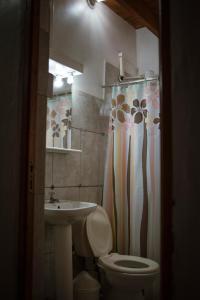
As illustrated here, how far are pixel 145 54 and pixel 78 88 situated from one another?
1.36 m

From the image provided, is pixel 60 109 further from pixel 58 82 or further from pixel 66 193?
pixel 66 193

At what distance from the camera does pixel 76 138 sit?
2617 millimetres

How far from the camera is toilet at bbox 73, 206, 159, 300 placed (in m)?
2.05

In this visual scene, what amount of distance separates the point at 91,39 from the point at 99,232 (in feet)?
6.20

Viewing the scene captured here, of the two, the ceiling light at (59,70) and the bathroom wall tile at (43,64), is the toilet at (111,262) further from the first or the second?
the bathroom wall tile at (43,64)

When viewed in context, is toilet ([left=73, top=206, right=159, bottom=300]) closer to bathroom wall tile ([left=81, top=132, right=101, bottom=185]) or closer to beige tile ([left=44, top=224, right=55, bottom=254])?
beige tile ([left=44, top=224, right=55, bottom=254])

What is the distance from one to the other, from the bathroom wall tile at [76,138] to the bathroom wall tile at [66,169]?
0.07 m

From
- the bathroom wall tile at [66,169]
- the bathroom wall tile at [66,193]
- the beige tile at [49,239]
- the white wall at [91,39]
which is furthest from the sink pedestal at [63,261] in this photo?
the white wall at [91,39]

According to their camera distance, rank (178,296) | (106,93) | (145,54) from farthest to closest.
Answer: (145,54) → (106,93) → (178,296)

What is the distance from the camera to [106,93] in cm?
304

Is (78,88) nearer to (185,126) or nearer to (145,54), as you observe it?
(145,54)

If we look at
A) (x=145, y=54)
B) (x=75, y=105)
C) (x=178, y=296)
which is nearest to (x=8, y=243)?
(x=178, y=296)

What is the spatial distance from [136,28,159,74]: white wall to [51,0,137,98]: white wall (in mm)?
80

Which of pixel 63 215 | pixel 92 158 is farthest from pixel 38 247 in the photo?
pixel 92 158
